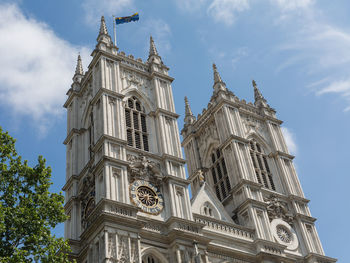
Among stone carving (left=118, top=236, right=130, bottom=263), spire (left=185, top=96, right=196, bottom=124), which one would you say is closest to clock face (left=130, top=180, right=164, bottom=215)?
stone carving (left=118, top=236, right=130, bottom=263)

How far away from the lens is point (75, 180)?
40.6 meters

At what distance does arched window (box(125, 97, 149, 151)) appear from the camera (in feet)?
133

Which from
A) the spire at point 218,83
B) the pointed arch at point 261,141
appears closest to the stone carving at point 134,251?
the pointed arch at point 261,141

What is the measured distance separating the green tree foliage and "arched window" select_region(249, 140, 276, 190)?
2313 cm

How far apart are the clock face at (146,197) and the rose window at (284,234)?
10364 mm

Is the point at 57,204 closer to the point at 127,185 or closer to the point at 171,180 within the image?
the point at 127,185

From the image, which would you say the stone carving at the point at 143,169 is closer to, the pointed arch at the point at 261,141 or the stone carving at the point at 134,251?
the stone carving at the point at 134,251

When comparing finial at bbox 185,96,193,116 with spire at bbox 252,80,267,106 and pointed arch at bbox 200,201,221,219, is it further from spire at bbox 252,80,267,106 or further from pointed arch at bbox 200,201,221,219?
pointed arch at bbox 200,201,221,219

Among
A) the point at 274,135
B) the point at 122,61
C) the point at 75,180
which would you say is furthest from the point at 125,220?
the point at 274,135

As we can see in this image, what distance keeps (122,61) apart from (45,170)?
67.8ft

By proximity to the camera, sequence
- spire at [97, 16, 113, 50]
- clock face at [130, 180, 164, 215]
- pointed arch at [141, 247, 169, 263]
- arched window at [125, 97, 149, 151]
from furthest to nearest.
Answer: spire at [97, 16, 113, 50]
arched window at [125, 97, 149, 151]
clock face at [130, 180, 164, 215]
pointed arch at [141, 247, 169, 263]

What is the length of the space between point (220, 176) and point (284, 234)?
794cm

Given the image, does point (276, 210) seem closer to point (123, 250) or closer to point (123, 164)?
point (123, 164)

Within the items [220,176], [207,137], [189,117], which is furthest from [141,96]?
[189,117]
